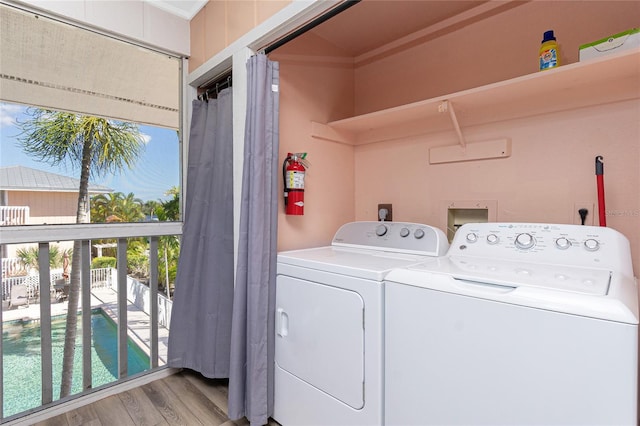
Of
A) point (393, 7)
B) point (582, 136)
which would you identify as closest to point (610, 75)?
point (582, 136)

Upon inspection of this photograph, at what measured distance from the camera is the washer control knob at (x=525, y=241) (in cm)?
131

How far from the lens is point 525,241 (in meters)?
1.32

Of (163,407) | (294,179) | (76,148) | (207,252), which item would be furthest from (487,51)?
(163,407)

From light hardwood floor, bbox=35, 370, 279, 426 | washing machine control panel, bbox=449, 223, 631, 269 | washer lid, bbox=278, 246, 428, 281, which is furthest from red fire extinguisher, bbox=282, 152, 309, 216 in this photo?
light hardwood floor, bbox=35, 370, 279, 426

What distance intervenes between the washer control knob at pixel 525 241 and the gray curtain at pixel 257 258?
1.13 metres

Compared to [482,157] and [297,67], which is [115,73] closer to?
[297,67]

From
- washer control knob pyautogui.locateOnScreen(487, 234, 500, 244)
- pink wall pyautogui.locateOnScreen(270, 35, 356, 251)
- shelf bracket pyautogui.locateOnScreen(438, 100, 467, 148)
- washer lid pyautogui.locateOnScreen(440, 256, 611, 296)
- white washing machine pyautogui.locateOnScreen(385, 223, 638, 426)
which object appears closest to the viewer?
white washing machine pyautogui.locateOnScreen(385, 223, 638, 426)

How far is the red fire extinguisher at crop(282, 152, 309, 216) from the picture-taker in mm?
1781

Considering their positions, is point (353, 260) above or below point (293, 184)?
below

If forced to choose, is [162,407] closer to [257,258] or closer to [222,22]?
[257,258]

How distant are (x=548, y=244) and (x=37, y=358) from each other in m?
2.70

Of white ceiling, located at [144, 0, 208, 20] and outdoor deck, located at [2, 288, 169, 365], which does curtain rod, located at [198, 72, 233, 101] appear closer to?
white ceiling, located at [144, 0, 208, 20]

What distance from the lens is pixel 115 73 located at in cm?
199

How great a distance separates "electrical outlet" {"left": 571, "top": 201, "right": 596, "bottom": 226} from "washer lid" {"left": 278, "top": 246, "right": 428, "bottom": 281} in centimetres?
76
